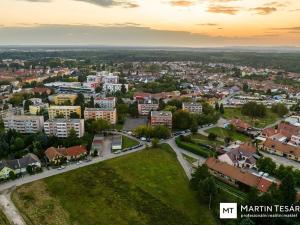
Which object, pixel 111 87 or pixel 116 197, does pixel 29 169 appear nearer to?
pixel 116 197

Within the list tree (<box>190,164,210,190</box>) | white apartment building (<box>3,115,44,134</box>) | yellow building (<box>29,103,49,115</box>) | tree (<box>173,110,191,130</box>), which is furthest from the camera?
yellow building (<box>29,103,49,115</box>)

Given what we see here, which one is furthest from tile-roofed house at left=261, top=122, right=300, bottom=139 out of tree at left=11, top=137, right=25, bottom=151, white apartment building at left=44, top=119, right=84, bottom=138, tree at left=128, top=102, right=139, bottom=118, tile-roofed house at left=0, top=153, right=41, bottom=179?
tree at left=11, top=137, right=25, bottom=151

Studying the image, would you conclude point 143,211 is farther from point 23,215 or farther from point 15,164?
point 15,164

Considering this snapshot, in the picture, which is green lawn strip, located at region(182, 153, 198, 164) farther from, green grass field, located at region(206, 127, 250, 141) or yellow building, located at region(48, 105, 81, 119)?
yellow building, located at region(48, 105, 81, 119)

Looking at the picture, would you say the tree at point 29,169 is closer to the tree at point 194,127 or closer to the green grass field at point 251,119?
the tree at point 194,127

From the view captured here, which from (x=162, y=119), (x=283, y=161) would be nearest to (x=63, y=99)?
(x=162, y=119)
